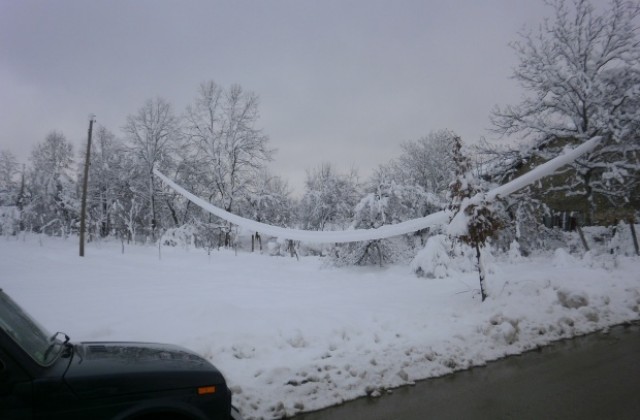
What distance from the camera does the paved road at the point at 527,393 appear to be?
4166mm

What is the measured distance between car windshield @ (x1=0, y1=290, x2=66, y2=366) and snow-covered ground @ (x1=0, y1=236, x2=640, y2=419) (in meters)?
2.21

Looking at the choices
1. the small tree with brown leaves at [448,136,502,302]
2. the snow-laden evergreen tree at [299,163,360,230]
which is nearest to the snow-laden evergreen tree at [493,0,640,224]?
the small tree with brown leaves at [448,136,502,302]

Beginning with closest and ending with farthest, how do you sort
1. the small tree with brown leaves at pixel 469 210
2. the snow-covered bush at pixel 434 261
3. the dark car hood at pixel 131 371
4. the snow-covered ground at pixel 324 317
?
the dark car hood at pixel 131 371
the snow-covered ground at pixel 324 317
the small tree with brown leaves at pixel 469 210
the snow-covered bush at pixel 434 261

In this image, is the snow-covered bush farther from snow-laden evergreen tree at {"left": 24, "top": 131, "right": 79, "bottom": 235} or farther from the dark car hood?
snow-laden evergreen tree at {"left": 24, "top": 131, "right": 79, "bottom": 235}

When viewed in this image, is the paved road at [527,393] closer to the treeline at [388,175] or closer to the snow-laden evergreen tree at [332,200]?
the treeline at [388,175]

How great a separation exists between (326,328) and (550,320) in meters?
4.32

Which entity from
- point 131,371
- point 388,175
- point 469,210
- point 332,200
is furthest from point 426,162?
point 131,371

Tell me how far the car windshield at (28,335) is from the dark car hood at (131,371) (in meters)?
0.15

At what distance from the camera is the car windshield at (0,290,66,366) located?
2486 mm

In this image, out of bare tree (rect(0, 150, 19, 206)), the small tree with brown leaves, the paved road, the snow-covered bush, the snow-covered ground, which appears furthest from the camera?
bare tree (rect(0, 150, 19, 206))

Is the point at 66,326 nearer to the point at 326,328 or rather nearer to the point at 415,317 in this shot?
the point at 326,328

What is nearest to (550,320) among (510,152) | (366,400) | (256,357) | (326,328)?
(326,328)

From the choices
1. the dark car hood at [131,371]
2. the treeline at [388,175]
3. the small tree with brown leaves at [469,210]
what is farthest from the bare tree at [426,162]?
the dark car hood at [131,371]

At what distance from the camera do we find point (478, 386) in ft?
16.4
